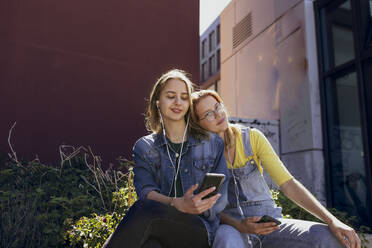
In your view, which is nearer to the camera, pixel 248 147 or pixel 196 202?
pixel 196 202

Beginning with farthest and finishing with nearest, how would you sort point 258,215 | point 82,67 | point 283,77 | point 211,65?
point 211,65
point 283,77
point 82,67
point 258,215

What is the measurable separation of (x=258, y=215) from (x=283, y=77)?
18.6 ft

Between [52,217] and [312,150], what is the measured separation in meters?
4.76

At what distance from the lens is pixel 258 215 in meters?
2.10

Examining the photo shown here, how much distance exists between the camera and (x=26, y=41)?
587cm

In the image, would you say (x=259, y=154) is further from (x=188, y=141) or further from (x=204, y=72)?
(x=204, y=72)

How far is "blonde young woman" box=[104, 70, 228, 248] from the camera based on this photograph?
5.30 ft

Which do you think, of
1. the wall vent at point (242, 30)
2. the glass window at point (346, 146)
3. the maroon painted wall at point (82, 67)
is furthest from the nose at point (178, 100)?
the wall vent at point (242, 30)

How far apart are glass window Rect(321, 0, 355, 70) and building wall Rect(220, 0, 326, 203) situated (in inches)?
10.1

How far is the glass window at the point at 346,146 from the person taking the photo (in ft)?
17.4

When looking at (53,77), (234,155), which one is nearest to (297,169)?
(234,155)

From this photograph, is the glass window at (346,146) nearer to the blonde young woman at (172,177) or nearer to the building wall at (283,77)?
the building wall at (283,77)

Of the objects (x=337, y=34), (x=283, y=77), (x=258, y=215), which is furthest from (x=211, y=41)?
(x=258, y=215)

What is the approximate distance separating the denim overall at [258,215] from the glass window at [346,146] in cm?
386
